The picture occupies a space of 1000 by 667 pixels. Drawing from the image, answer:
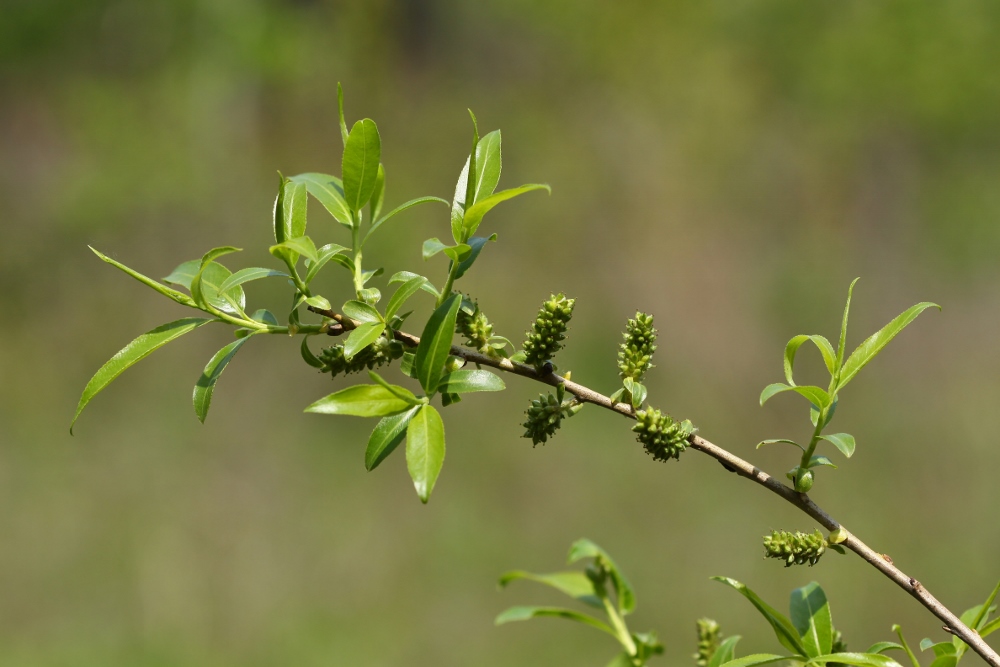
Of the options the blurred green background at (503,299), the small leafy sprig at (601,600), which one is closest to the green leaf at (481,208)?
the small leafy sprig at (601,600)

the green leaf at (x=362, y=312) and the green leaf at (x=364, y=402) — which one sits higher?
the green leaf at (x=362, y=312)

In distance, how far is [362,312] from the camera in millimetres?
463

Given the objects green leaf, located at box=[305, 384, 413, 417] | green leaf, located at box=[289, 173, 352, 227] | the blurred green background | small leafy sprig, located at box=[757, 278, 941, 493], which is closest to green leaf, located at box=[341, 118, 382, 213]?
green leaf, located at box=[289, 173, 352, 227]

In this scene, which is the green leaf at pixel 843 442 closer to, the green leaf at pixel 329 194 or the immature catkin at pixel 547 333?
the immature catkin at pixel 547 333

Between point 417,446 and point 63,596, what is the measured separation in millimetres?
3190

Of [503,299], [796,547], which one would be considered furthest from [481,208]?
[503,299]

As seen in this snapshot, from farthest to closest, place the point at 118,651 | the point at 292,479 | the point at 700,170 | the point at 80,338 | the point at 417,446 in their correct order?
1. the point at 700,170
2. the point at 80,338
3. the point at 292,479
4. the point at 118,651
5. the point at 417,446

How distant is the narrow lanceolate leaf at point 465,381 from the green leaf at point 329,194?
13 centimetres

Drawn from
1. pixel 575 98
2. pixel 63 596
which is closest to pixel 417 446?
pixel 63 596

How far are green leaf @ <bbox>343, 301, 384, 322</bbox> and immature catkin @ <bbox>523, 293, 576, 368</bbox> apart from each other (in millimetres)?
86

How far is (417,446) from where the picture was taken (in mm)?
410

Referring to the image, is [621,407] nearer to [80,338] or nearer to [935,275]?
[80,338]

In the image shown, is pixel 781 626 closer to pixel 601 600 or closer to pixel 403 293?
pixel 601 600

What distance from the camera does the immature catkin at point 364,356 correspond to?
47 cm
